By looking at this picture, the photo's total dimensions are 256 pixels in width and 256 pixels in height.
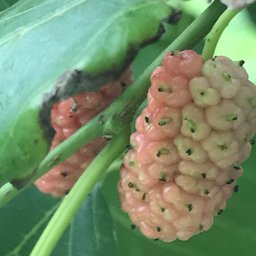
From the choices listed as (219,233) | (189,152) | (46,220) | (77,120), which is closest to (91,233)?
(46,220)

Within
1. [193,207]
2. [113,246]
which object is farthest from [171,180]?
[113,246]

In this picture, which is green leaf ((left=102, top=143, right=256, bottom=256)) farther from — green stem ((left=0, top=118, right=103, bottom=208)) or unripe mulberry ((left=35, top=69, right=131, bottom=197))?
green stem ((left=0, top=118, right=103, bottom=208))

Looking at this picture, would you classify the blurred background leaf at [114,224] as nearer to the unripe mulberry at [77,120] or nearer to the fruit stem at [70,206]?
the unripe mulberry at [77,120]

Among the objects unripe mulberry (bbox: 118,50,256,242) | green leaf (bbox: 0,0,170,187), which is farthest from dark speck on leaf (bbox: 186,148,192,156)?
green leaf (bbox: 0,0,170,187)

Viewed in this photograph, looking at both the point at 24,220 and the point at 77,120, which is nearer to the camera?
the point at 77,120

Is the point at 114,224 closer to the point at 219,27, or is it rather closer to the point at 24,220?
the point at 24,220

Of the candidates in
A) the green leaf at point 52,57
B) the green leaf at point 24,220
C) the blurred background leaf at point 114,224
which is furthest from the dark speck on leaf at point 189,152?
the green leaf at point 24,220

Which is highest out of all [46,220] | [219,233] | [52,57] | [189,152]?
[52,57]

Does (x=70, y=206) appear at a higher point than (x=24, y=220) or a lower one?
higher
